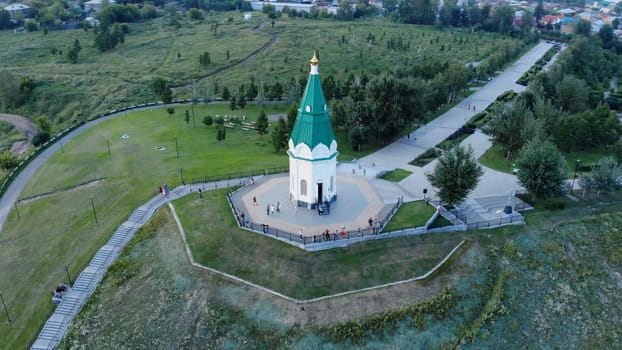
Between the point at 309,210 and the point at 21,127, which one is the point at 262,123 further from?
the point at 21,127

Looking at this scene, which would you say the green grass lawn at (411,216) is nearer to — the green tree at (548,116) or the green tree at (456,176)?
the green tree at (456,176)

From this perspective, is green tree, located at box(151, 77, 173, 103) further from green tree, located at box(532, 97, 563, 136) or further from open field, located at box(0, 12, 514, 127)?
green tree, located at box(532, 97, 563, 136)

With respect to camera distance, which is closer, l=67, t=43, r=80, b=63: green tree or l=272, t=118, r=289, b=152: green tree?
l=272, t=118, r=289, b=152: green tree

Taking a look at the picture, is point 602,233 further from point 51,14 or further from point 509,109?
point 51,14


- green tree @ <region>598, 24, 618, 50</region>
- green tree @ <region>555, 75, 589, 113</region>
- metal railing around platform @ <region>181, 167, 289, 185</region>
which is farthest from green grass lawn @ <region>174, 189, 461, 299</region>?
green tree @ <region>598, 24, 618, 50</region>

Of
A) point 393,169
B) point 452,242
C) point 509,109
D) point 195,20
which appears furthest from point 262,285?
point 195,20

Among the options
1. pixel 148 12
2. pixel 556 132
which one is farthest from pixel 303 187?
pixel 148 12
